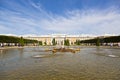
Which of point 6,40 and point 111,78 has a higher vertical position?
point 6,40

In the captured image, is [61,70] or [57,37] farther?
[57,37]

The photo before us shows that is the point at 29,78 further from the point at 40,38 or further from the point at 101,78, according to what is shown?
the point at 40,38

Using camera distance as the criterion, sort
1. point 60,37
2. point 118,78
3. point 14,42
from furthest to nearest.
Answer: point 60,37, point 14,42, point 118,78

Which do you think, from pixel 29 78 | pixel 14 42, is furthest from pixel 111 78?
pixel 14 42

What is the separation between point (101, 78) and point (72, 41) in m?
Answer: 135

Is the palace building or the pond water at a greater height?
the palace building

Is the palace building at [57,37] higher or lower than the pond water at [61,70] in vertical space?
higher

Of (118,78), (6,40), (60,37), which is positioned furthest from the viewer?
(60,37)

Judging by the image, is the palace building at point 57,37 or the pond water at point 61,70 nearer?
the pond water at point 61,70

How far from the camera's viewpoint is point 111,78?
896 cm

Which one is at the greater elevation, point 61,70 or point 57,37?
point 57,37

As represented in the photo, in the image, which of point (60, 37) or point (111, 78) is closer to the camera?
point (111, 78)

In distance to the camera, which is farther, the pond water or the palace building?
the palace building

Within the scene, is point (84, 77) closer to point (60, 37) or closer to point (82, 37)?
point (60, 37)
